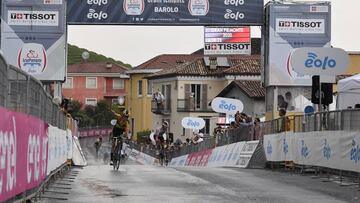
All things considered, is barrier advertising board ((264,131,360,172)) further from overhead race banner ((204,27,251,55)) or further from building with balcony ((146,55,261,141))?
building with balcony ((146,55,261,141))

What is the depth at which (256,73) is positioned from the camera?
3337 inches

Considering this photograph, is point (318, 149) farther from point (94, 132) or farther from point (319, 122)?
point (94, 132)

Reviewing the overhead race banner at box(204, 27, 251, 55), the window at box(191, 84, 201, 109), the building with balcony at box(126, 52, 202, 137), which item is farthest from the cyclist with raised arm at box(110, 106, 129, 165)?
the building with balcony at box(126, 52, 202, 137)

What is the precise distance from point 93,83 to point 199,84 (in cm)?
5296

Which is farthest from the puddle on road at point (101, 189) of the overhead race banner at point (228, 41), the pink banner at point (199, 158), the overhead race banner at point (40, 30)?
the overhead race banner at point (228, 41)

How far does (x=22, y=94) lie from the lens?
10.0m

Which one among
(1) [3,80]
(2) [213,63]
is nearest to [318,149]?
(1) [3,80]

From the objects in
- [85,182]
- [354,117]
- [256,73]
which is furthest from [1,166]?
[256,73]

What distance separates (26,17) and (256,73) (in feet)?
179

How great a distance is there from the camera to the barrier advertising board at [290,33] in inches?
1272

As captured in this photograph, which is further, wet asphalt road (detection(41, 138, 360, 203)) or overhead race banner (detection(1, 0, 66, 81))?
overhead race banner (detection(1, 0, 66, 81))

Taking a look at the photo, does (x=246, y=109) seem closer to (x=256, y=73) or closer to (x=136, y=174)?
(x=256, y=73)

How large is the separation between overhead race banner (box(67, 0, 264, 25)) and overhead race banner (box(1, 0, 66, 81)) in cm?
94

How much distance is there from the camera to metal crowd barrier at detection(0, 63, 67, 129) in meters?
8.47
